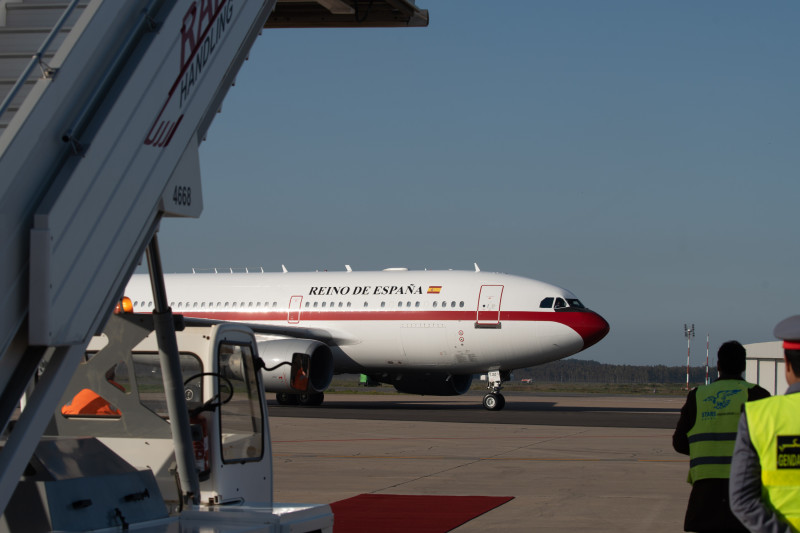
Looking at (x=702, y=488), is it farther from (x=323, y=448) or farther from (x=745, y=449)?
(x=323, y=448)

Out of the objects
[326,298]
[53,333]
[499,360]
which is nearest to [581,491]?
[53,333]

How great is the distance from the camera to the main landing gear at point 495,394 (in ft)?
81.8

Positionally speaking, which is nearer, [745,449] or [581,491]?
[745,449]

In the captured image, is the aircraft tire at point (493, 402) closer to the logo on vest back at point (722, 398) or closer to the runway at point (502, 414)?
the runway at point (502, 414)

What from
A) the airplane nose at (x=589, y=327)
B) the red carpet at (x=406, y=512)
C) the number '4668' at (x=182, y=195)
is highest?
the airplane nose at (x=589, y=327)

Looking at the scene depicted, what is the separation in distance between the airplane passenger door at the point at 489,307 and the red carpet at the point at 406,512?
13.8 m

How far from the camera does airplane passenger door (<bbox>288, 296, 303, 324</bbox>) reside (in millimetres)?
26517

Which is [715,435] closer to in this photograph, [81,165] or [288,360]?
[81,165]

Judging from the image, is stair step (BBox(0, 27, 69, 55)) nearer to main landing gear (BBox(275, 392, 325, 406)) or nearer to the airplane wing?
the airplane wing

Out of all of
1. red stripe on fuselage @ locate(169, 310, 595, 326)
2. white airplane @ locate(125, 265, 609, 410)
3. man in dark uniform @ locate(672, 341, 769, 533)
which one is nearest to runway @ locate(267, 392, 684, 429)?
white airplane @ locate(125, 265, 609, 410)

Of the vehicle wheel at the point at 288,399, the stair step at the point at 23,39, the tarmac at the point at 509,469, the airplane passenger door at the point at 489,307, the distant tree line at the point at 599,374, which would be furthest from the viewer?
the distant tree line at the point at 599,374

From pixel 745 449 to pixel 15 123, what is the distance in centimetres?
260

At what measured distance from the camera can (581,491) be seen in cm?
1099

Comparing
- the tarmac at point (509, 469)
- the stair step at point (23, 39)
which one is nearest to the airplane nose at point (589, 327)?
the tarmac at point (509, 469)
